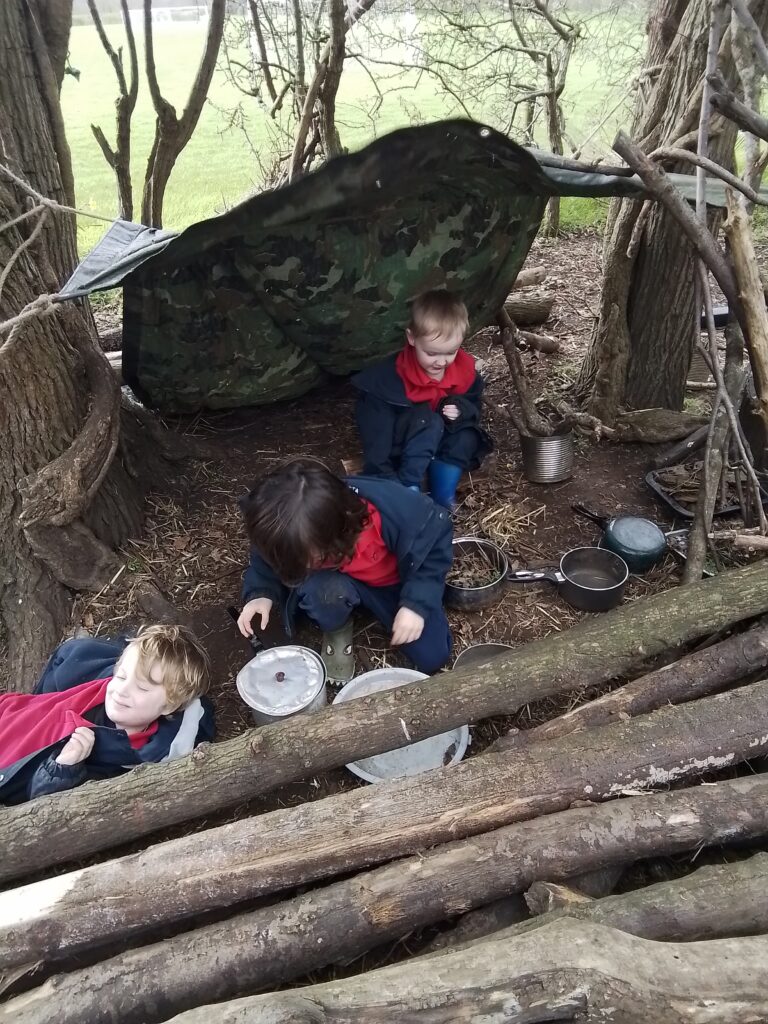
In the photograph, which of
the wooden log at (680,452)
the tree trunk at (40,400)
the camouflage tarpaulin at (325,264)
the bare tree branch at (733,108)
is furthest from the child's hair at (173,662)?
the wooden log at (680,452)

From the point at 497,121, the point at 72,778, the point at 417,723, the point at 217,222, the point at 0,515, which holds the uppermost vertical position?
the point at 497,121

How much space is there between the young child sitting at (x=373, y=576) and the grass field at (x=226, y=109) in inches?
145

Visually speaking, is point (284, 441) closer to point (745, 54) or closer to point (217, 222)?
point (217, 222)

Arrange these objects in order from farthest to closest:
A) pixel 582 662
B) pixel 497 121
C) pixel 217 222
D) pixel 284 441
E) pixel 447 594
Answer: pixel 497 121 → pixel 284 441 → pixel 447 594 → pixel 217 222 → pixel 582 662

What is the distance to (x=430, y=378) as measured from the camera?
308cm

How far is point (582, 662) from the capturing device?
2141mm

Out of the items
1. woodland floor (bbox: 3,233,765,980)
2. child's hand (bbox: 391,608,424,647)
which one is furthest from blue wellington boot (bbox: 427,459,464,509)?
child's hand (bbox: 391,608,424,647)

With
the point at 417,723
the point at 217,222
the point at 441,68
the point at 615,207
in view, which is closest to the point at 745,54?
the point at 615,207

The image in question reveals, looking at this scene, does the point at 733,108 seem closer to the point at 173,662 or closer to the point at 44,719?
the point at 173,662

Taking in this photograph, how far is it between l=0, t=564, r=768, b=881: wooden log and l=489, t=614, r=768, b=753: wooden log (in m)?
0.08

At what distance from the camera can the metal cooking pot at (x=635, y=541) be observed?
288 cm

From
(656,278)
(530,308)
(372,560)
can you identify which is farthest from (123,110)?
(372,560)

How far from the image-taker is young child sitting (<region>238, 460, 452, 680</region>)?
7.50ft

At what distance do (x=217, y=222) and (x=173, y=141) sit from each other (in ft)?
8.10
